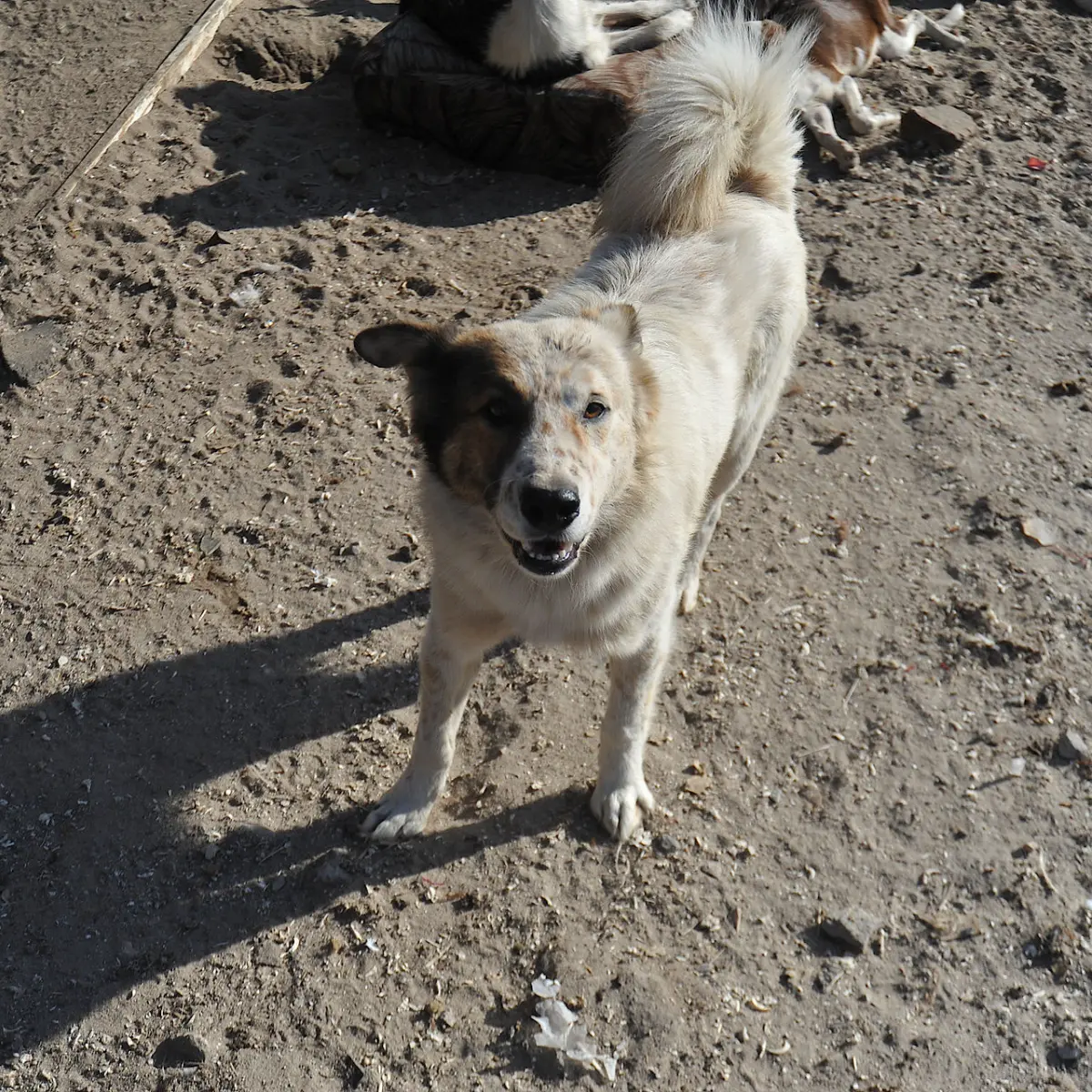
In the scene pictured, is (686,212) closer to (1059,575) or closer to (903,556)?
(903,556)

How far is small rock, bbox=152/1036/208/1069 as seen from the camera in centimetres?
277

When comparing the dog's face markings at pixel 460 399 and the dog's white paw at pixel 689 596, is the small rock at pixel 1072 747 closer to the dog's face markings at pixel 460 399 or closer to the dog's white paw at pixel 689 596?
the dog's white paw at pixel 689 596

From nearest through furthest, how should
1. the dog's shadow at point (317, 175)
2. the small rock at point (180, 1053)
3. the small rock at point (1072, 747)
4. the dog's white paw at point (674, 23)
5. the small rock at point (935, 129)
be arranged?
the small rock at point (180, 1053), the small rock at point (1072, 747), the dog's shadow at point (317, 175), the small rock at point (935, 129), the dog's white paw at point (674, 23)

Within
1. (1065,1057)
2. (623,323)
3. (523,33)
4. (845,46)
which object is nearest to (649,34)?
(523,33)

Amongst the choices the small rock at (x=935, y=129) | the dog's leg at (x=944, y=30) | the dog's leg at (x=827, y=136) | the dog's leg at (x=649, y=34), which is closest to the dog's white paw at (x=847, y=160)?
the dog's leg at (x=827, y=136)

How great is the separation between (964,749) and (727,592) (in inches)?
42.2

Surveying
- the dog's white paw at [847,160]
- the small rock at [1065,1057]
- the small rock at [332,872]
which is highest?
the dog's white paw at [847,160]

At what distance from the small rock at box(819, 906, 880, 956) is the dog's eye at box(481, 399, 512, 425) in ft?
6.17

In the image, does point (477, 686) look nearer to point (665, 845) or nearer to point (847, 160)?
point (665, 845)

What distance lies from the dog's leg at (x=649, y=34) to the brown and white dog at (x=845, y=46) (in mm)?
598

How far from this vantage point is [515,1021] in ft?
9.53

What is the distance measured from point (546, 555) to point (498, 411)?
41cm

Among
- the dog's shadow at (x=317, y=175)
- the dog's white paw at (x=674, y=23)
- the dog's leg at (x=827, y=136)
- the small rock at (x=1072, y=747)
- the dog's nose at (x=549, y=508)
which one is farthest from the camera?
the dog's white paw at (x=674, y=23)

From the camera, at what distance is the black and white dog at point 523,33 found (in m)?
6.00
